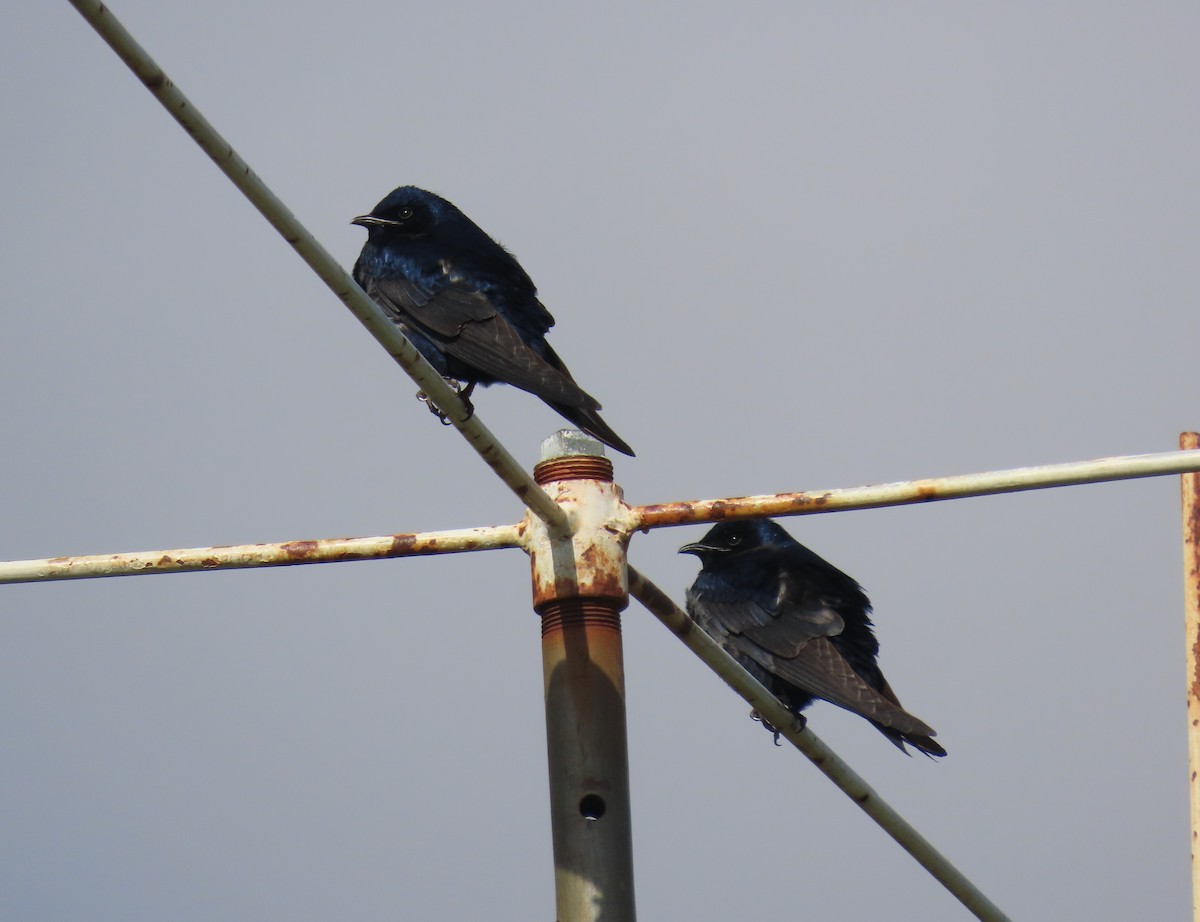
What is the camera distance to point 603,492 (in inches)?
198

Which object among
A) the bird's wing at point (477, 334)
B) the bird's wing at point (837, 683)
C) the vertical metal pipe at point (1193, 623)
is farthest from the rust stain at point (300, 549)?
the bird's wing at point (837, 683)

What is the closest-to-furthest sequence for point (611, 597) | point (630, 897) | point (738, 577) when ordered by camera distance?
1. point (630, 897)
2. point (611, 597)
3. point (738, 577)

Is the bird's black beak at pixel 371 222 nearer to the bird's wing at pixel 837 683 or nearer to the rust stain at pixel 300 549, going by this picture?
the bird's wing at pixel 837 683

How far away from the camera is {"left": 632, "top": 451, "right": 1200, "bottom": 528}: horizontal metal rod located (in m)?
4.83

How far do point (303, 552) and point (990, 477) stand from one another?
1842 millimetres

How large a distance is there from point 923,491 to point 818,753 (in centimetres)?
88

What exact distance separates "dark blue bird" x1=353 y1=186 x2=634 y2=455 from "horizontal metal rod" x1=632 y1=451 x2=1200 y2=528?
166 cm

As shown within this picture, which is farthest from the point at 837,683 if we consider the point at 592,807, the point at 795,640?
the point at 592,807

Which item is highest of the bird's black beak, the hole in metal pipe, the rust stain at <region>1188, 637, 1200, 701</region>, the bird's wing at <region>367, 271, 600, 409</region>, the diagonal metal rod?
the bird's black beak

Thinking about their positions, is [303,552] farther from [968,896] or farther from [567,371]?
[567,371]

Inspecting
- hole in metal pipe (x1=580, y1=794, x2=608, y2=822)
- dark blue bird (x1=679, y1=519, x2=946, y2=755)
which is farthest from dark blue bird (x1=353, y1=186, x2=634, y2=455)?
hole in metal pipe (x1=580, y1=794, x2=608, y2=822)

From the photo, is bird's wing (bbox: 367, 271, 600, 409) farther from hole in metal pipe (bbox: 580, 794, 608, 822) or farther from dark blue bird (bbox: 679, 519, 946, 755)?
hole in metal pipe (bbox: 580, 794, 608, 822)

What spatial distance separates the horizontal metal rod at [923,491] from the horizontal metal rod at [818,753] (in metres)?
0.22

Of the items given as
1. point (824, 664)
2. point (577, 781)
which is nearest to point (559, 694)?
point (577, 781)
